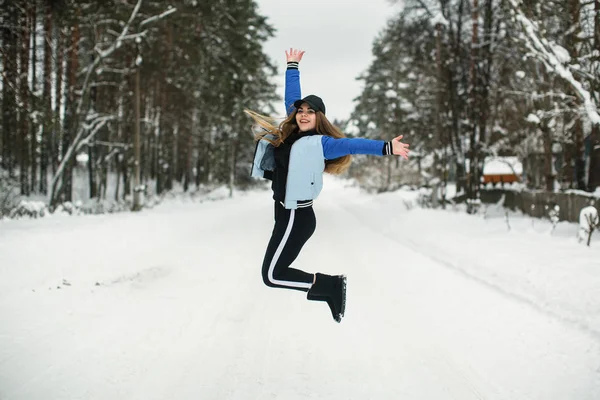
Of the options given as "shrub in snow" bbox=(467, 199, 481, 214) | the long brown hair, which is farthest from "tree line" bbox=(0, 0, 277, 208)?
"shrub in snow" bbox=(467, 199, 481, 214)

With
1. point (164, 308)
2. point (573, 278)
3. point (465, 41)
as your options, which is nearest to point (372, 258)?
point (573, 278)

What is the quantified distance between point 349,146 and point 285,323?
7.50 feet

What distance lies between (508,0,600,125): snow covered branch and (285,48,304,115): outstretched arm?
5763 millimetres

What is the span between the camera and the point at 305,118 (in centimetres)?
349

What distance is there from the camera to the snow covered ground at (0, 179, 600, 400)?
319cm

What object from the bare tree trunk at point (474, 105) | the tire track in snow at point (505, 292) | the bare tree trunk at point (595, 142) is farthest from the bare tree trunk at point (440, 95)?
the tire track in snow at point (505, 292)

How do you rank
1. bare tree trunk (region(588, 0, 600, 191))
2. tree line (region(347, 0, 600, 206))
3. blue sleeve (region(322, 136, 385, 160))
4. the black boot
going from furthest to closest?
tree line (region(347, 0, 600, 206)) < bare tree trunk (region(588, 0, 600, 191)) < the black boot < blue sleeve (region(322, 136, 385, 160))

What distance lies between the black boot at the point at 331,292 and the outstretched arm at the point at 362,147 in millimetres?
1150

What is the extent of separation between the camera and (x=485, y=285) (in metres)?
6.48

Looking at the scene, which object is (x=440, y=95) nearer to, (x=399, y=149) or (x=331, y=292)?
(x=331, y=292)

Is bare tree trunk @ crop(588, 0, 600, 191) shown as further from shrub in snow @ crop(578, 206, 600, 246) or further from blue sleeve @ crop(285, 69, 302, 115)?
blue sleeve @ crop(285, 69, 302, 115)

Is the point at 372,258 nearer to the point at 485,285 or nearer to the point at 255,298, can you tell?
the point at 485,285

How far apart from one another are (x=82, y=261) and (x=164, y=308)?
2651 mm

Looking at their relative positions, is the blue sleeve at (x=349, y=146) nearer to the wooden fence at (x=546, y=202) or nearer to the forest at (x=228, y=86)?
the forest at (x=228, y=86)
